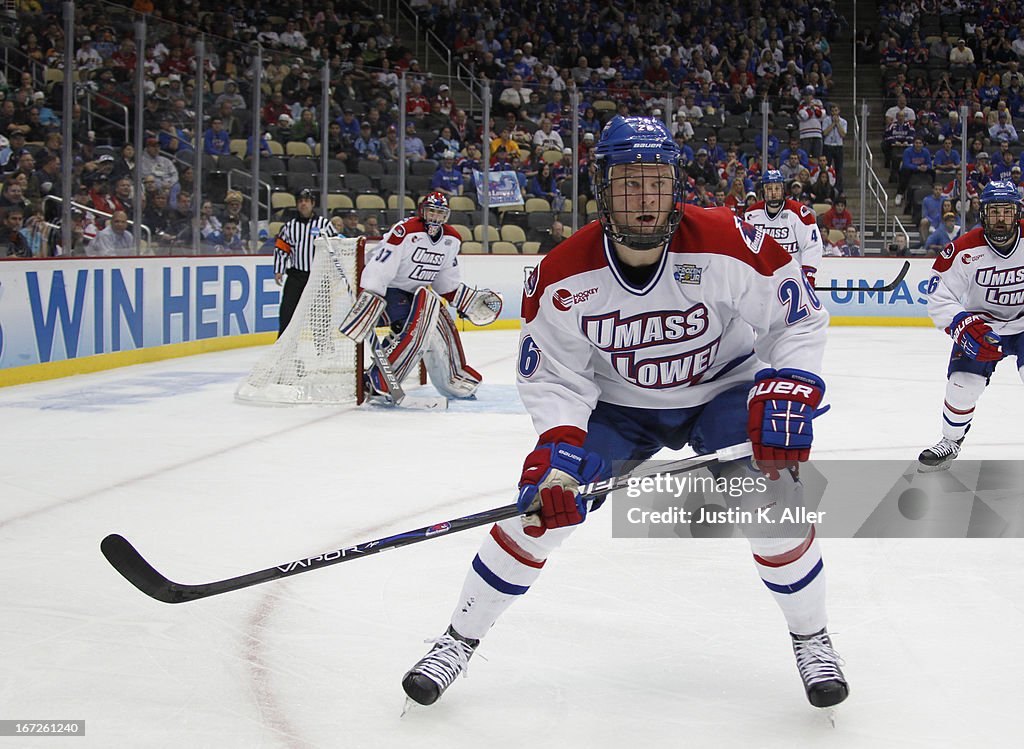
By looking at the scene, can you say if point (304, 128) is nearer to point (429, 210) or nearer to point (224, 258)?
point (224, 258)

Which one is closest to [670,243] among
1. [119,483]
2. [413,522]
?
[413,522]

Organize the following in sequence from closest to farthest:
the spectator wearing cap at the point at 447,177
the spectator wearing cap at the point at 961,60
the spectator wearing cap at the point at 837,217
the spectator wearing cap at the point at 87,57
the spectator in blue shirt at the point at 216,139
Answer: the spectator wearing cap at the point at 87,57
the spectator in blue shirt at the point at 216,139
the spectator wearing cap at the point at 447,177
the spectator wearing cap at the point at 837,217
the spectator wearing cap at the point at 961,60

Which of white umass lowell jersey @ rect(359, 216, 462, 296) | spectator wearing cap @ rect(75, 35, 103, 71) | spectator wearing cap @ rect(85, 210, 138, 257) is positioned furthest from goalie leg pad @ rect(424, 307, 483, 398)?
spectator wearing cap @ rect(75, 35, 103, 71)

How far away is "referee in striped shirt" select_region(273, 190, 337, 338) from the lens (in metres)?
7.24

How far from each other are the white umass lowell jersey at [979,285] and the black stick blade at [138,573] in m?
3.17

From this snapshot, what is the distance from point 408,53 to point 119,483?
9.84m

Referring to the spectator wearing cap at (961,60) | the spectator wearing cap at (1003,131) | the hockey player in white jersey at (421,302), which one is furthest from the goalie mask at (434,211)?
the spectator wearing cap at (961,60)

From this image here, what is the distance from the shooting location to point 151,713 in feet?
7.09

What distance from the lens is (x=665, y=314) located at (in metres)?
2.16

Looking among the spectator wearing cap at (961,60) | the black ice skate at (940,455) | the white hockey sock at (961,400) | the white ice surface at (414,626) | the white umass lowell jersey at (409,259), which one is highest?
the spectator wearing cap at (961,60)

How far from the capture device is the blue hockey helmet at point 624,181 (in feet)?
6.72

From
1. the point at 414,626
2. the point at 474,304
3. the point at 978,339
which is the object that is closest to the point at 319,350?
the point at 474,304

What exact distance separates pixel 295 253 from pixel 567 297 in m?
5.39

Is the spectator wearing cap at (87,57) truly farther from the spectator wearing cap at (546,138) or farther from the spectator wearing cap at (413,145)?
the spectator wearing cap at (546,138)
